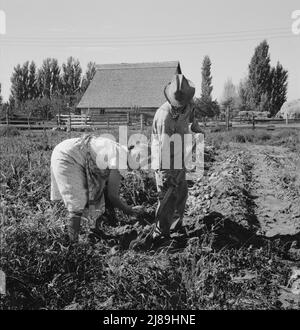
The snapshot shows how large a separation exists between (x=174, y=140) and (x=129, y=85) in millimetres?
23585

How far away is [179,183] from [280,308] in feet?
4.90

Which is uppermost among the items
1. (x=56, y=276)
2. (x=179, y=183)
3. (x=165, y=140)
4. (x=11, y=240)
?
(x=165, y=140)

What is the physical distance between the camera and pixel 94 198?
363 cm

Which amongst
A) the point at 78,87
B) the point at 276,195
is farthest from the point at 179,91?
the point at 78,87

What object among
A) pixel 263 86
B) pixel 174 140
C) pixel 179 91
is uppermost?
pixel 263 86

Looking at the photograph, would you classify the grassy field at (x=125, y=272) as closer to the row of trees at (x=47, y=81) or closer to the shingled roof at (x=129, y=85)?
the shingled roof at (x=129, y=85)

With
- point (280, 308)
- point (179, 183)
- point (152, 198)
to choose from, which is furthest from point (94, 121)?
point (280, 308)

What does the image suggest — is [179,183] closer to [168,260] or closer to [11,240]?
[168,260]

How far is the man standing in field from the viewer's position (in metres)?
3.52

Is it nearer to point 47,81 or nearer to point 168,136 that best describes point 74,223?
point 168,136

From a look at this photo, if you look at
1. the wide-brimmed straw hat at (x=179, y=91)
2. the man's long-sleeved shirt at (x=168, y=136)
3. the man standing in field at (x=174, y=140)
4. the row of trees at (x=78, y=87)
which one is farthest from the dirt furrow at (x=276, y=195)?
the row of trees at (x=78, y=87)

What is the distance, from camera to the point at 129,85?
26703 mm

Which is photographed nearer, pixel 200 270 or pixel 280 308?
pixel 280 308

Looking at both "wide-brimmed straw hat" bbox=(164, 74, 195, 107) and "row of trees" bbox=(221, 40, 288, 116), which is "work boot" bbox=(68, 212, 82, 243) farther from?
"row of trees" bbox=(221, 40, 288, 116)
